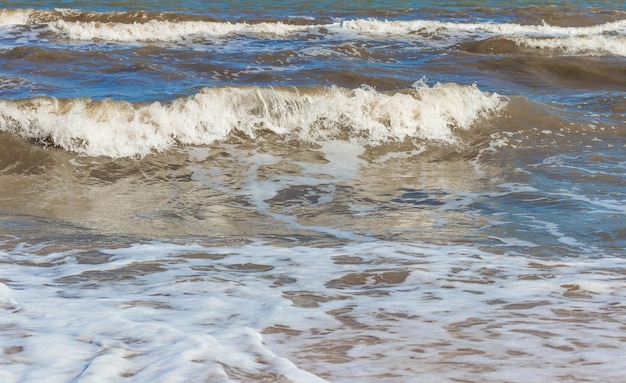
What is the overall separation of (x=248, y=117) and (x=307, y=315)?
6.21m

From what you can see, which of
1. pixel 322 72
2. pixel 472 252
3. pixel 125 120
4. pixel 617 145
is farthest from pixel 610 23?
pixel 472 252

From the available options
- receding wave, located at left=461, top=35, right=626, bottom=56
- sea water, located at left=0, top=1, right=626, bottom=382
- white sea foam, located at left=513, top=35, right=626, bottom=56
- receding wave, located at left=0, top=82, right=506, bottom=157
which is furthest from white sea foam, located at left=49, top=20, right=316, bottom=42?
receding wave, located at left=0, top=82, right=506, bottom=157

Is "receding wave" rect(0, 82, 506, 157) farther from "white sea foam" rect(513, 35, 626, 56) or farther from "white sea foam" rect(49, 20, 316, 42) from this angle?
"white sea foam" rect(49, 20, 316, 42)

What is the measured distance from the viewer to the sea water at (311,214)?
9.85 ft

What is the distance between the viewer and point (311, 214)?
250 inches

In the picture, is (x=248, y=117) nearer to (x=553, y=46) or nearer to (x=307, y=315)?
(x=307, y=315)

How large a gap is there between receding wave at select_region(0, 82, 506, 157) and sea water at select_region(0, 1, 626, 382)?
3cm

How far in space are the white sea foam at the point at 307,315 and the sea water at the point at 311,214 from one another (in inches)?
0.6

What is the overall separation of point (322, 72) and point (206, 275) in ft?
28.4

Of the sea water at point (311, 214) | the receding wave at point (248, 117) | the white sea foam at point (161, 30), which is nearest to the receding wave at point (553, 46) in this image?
the sea water at point (311, 214)

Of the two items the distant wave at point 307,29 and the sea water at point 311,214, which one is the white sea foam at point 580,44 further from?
the sea water at point 311,214

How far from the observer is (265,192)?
23.4ft

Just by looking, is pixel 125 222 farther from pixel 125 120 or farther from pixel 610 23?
pixel 610 23

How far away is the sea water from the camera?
3002 millimetres
